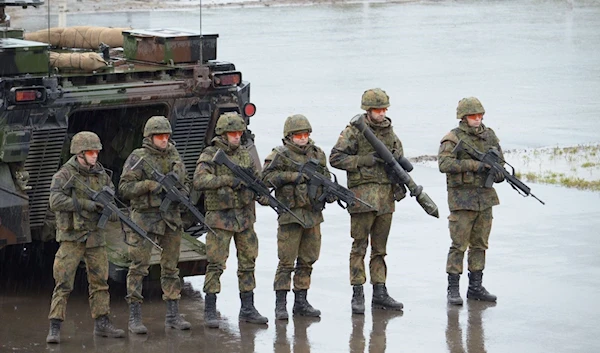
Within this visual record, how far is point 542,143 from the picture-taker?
1797cm

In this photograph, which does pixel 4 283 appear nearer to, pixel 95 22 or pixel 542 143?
pixel 542 143

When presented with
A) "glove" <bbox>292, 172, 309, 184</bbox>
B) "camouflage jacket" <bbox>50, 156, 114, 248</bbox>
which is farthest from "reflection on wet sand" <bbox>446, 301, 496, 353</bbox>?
"camouflage jacket" <bbox>50, 156, 114, 248</bbox>

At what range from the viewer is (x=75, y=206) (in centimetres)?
970

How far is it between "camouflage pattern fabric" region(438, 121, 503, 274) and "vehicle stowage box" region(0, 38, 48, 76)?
122 inches

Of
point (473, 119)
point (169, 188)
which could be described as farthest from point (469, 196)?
point (169, 188)

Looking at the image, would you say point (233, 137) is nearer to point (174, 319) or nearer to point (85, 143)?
point (85, 143)

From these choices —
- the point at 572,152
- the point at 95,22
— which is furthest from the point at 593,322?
the point at 95,22

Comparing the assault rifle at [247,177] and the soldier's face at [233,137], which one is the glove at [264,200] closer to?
the assault rifle at [247,177]

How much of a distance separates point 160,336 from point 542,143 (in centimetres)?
905

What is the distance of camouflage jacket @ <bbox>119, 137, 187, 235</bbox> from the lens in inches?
395

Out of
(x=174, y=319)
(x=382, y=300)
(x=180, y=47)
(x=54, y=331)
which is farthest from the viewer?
(x=180, y=47)

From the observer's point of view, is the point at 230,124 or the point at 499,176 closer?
the point at 230,124

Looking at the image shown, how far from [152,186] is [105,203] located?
0.40 meters

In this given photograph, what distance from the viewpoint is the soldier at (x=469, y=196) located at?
10.8 metres
